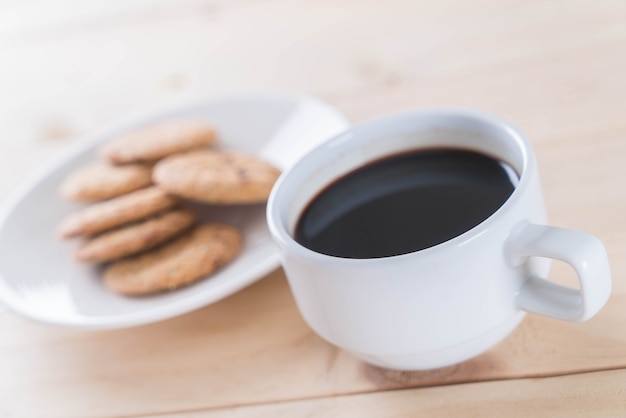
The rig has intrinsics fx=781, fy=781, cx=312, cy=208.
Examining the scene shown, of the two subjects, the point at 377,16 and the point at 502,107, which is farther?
the point at 377,16

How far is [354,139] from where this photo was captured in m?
0.63

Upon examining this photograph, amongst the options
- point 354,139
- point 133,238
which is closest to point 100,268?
point 133,238

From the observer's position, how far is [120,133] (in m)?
0.97

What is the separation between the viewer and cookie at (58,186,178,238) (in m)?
0.78

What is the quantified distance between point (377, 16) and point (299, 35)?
12 centimetres

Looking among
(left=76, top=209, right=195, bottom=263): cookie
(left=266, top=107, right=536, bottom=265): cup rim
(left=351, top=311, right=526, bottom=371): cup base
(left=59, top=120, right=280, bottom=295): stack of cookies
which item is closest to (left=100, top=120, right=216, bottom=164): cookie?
(left=59, top=120, right=280, bottom=295): stack of cookies

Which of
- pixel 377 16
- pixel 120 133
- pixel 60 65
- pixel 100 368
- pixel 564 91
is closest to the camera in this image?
pixel 100 368

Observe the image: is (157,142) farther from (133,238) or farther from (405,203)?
(405,203)

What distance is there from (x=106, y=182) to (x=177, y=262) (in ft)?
0.57

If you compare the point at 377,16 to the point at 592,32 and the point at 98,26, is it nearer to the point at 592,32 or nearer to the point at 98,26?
the point at 592,32

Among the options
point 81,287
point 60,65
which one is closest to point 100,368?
point 81,287

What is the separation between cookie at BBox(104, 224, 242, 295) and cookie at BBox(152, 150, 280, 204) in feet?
0.12

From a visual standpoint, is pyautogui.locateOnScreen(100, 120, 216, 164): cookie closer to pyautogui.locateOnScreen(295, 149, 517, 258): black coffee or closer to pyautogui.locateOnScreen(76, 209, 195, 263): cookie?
pyautogui.locateOnScreen(76, 209, 195, 263): cookie

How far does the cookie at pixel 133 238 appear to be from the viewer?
2.49ft
